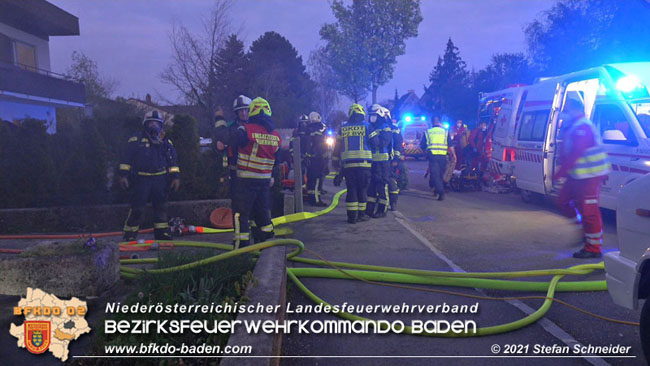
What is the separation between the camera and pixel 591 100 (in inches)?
397

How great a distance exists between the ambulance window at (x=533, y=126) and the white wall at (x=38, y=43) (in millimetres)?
22629

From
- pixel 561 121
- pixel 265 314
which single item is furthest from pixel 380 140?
pixel 265 314

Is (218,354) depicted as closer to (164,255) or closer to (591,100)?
(164,255)

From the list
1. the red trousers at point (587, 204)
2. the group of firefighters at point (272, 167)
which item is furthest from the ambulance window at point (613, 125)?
the red trousers at point (587, 204)

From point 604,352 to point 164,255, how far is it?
3818mm

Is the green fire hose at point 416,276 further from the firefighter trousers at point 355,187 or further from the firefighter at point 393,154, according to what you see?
the firefighter at point 393,154

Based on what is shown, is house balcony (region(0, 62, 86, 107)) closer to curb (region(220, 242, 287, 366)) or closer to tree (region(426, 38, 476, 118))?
curb (region(220, 242, 287, 366))

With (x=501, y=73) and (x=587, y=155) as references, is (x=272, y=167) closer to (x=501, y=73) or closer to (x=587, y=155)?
(x=587, y=155)

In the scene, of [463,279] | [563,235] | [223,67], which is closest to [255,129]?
[463,279]

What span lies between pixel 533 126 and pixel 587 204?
504 centimetres

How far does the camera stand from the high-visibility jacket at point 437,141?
12.1 metres

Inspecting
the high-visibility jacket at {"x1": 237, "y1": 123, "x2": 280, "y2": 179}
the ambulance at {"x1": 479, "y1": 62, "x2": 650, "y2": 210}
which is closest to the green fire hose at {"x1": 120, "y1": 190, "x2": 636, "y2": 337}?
the high-visibility jacket at {"x1": 237, "y1": 123, "x2": 280, "y2": 179}

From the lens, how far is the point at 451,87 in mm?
50312

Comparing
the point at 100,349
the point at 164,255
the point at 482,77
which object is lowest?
the point at 100,349
